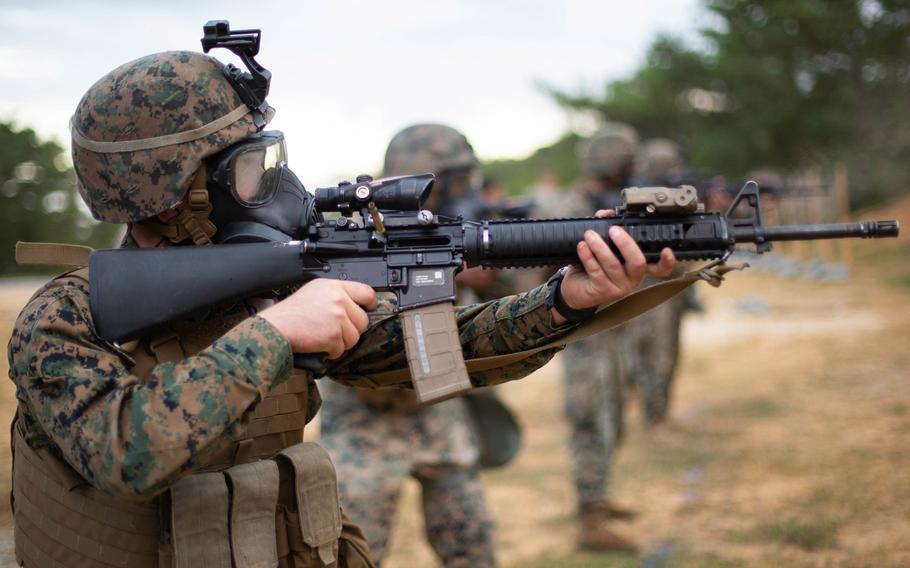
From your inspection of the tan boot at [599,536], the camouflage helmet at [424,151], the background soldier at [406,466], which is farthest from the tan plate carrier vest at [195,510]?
the tan boot at [599,536]

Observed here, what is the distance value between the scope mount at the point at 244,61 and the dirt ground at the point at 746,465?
1.97 m

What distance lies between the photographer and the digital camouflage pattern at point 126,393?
1.80 meters

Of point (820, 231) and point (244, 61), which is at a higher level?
point (244, 61)

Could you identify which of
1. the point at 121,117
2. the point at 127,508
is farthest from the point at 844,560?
the point at 121,117

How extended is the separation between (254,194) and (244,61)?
1.23 ft

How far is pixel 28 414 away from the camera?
2.09 meters

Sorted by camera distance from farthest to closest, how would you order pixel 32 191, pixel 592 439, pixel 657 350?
pixel 657 350 < pixel 592 439 < pixel 32 191

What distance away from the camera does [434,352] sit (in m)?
2.34

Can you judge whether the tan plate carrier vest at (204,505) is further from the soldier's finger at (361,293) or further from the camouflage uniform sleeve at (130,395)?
the soldier's finger at (361,293)

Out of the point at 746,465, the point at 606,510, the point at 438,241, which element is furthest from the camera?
the point at 746,465

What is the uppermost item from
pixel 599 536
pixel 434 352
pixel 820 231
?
pixel 820 231

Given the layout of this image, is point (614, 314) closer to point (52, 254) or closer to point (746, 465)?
point (52, 254)

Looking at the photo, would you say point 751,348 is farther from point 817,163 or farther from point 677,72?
point 677,72

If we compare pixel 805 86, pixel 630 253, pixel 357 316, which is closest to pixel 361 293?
pixel 357 316
